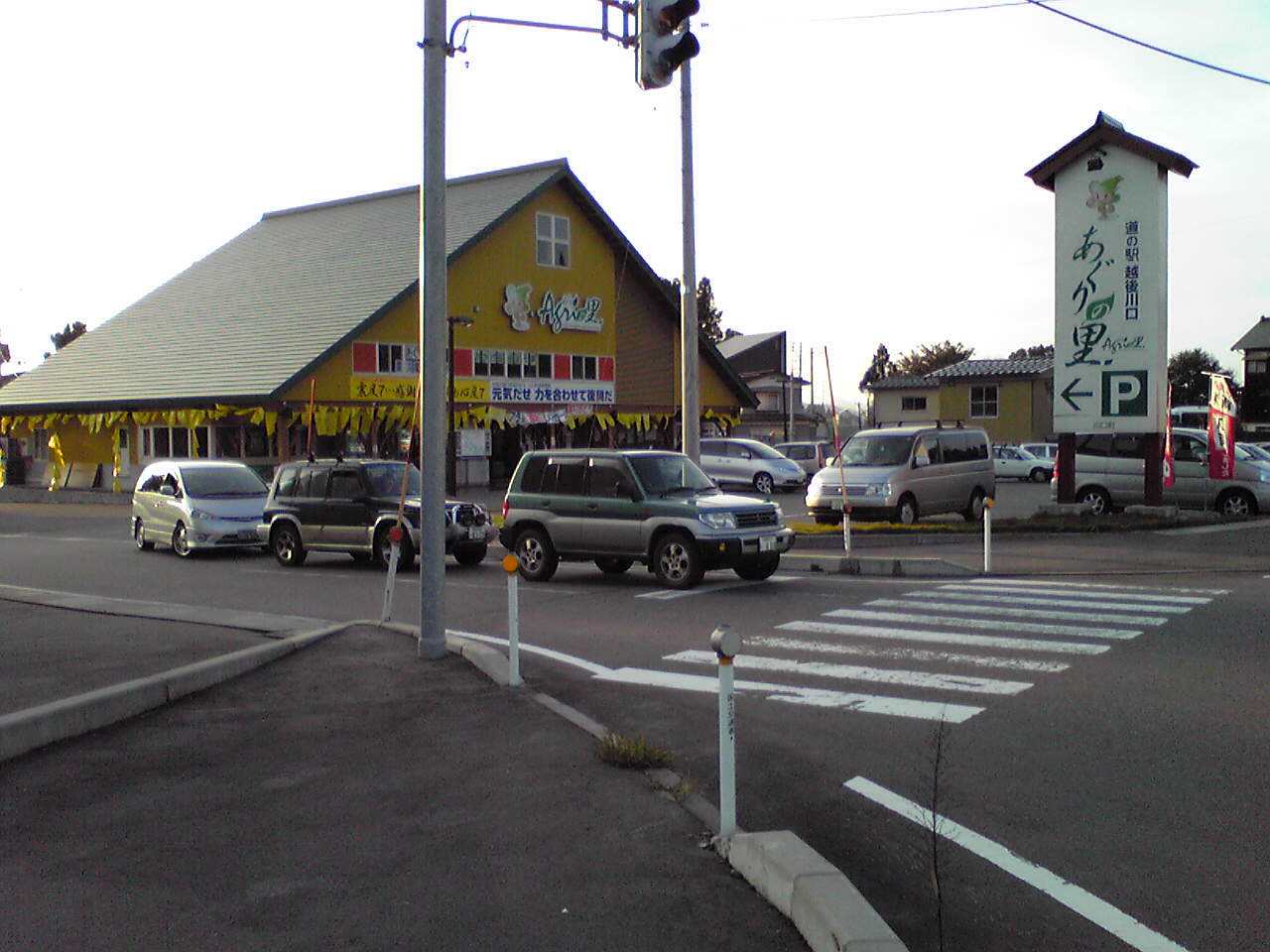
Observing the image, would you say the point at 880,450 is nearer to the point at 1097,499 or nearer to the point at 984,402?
the point at 1097,499

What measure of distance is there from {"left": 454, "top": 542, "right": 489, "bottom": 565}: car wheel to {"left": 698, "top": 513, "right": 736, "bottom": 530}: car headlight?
16.7ft

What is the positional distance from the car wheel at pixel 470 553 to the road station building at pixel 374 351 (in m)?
15.7

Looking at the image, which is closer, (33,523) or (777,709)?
(777,709)

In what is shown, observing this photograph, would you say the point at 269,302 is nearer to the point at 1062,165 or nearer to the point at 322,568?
the point at 322,568

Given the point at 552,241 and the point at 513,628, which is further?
the point at 552,241

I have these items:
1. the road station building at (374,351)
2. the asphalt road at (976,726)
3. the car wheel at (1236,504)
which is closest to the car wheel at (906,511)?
the car wheel at (1236,504)

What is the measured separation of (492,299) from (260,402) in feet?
35.3

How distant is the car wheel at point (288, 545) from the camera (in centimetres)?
1942

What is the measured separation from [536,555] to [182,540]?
858 cm

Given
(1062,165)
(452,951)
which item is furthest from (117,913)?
(1062,165)

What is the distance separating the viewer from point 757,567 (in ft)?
49.8

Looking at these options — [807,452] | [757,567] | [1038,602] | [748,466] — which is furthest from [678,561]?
[807,452]

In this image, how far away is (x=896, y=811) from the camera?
581cm

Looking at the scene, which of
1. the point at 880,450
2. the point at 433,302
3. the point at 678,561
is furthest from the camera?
the point at 880,450
